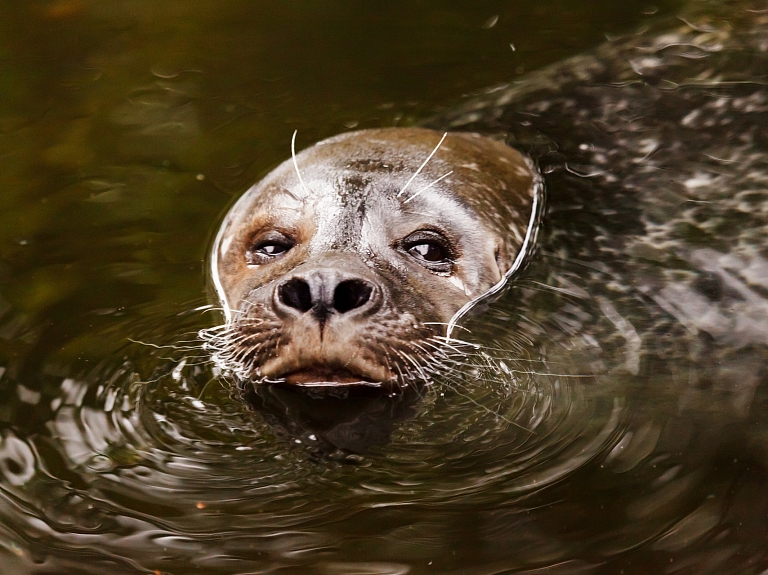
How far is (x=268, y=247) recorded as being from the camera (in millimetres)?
4762

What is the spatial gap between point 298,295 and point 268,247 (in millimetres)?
1029

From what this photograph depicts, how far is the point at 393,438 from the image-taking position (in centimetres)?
393

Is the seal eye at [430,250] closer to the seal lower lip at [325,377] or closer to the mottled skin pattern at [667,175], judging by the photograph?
the mottled skin pattern at [667,175]

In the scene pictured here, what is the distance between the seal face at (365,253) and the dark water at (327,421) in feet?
0.56

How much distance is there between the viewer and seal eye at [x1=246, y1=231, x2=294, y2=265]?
468cm

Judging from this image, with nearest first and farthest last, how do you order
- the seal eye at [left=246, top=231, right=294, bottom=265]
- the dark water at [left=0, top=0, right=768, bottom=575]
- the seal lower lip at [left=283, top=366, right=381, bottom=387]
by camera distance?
the dark water at [left=0, top=0, right=768, bottom=575], the seal lower lip at [left=283, top=366, right=381, bottom=387], the seal eye at [left=246, top=231, right=294, bottom=265]

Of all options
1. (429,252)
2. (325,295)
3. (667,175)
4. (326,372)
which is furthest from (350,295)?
(667,175)

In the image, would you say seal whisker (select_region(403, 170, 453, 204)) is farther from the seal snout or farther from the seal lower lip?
the seal lower lip

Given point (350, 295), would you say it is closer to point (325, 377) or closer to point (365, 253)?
point (325, 377)

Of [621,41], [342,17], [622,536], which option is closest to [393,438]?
[622,536]

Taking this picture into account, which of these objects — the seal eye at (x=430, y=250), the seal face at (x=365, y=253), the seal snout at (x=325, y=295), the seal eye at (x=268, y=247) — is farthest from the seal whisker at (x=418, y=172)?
the seal snout at (x=325, y=295)

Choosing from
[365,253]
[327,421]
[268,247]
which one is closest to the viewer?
[327,421]

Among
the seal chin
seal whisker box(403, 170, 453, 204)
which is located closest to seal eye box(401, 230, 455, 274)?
seal whisker box(403, 170, 453, 204)

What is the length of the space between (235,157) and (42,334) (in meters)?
2.23
